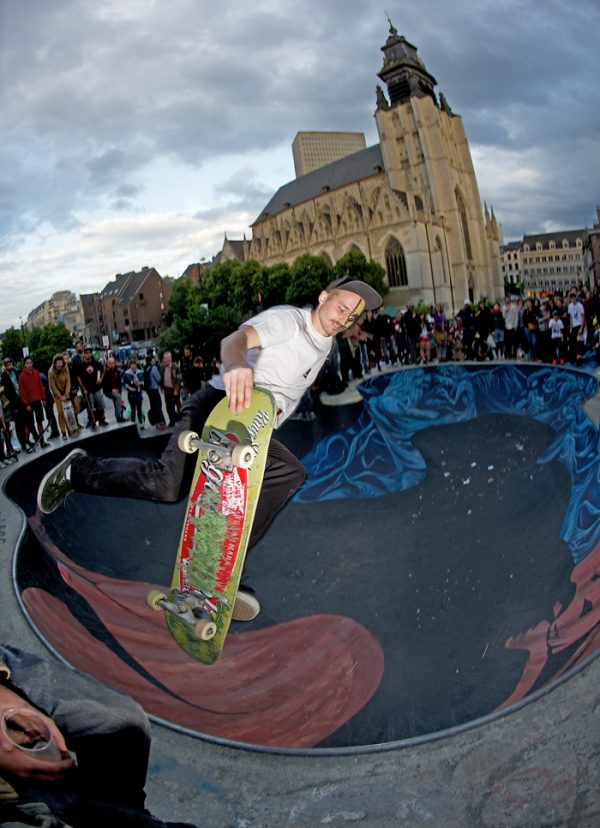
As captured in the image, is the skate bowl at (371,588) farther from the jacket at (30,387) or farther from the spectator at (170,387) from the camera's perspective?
the jacket at (30,387)

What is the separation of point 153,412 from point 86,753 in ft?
27.5

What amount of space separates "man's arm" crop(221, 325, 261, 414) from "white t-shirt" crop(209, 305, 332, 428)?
222 mm

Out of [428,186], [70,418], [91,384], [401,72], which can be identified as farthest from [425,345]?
[401,72]

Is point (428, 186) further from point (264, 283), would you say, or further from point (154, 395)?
point (154, 395)

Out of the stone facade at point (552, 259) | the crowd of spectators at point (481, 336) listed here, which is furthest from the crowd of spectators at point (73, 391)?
the stone facade at point (552, 259)

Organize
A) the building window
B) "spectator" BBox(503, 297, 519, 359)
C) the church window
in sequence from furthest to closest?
the church window, the building window, "spectator" BBox(503, 297, 519, 359)

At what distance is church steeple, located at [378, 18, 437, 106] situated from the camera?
6328cm

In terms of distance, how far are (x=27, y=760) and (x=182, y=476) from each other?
183 centimetres

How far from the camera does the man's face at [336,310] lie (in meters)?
2.90

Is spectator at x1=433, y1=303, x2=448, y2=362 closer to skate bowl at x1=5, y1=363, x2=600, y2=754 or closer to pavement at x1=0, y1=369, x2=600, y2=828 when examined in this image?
skate bowl at x1=5, y1=363, x2=600, y2=754

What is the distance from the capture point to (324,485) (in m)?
7.07

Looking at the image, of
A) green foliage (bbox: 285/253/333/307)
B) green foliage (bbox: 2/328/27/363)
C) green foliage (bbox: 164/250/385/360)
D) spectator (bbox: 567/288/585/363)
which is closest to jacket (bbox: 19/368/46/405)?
spectator (bbox: 567/288/585/363)

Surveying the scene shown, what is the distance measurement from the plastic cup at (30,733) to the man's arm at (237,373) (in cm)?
148

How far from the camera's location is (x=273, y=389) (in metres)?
2.92
